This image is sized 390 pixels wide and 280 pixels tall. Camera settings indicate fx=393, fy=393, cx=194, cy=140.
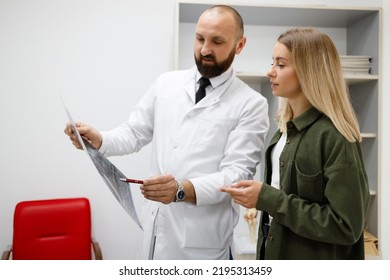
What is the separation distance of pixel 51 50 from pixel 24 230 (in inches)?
38.0

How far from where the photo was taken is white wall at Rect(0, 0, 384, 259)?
2.13 m

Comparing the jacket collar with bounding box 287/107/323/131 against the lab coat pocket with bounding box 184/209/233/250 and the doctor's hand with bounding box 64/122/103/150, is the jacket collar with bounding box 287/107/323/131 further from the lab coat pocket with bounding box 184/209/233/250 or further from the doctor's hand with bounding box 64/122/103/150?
the doctor's hand with bounding box 64/122/103/150

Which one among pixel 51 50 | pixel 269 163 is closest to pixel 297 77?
pixel 269 163

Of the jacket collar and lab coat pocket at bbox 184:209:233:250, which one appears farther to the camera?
lab coat pocket at bbox 184:209:233:250

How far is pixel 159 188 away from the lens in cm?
116

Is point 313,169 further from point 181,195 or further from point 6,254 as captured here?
point 6,254

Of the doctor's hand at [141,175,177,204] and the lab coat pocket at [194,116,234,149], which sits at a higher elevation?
the lab coat pocket at [194,116,234,149]

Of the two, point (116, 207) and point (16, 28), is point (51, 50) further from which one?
point (116, 207)

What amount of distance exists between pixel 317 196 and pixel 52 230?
1.50 metres

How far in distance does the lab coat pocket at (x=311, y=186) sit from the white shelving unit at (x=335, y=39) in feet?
3.40

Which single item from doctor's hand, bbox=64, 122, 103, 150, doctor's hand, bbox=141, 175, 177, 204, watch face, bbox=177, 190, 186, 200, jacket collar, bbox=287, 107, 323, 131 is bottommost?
watch face, bbox=177, 190, 186, 200

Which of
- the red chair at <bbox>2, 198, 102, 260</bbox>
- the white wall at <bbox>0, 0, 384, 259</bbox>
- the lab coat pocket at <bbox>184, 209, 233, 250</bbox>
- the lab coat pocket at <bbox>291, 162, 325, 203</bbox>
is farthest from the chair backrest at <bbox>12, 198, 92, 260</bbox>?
the lab coat pocket at <bbox>291, 162, 325, 203</bbox>

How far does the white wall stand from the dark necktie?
79cm

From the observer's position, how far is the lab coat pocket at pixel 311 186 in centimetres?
100
